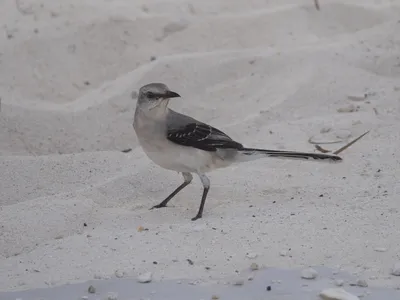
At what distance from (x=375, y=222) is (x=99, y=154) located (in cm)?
201

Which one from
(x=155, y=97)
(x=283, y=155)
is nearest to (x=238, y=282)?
(x=283, y=155)

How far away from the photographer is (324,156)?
4.69 metres

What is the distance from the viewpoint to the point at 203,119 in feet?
20.3

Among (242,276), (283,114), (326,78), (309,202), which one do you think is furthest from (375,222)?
(326,78)

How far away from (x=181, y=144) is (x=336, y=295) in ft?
5.04

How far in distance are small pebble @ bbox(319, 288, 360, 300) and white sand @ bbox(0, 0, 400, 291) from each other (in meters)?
0.20

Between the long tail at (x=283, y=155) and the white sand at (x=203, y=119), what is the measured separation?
0.61 feet

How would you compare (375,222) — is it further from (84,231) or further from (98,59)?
(98,59)

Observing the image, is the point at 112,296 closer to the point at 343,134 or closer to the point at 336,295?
the point at 336,295

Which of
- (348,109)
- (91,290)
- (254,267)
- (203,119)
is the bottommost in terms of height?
(91,290)

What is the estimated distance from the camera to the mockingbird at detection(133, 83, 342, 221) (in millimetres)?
4574

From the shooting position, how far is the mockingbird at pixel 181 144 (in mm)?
4574

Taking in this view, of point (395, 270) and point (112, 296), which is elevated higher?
point (395, 270)

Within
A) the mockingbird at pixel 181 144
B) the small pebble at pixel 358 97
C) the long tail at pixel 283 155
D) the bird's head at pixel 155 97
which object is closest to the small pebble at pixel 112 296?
the mockingbird at pixel 181 144
